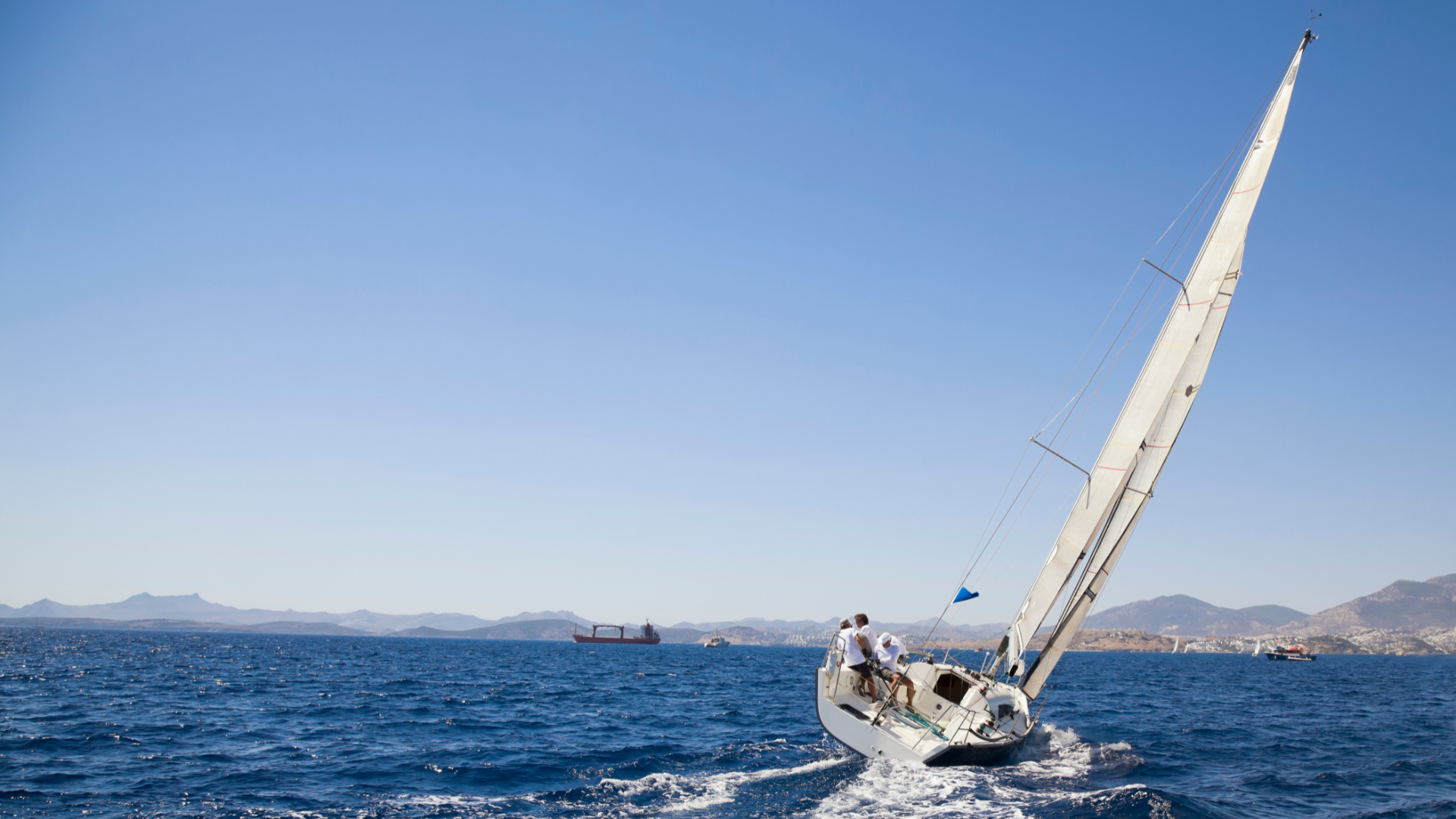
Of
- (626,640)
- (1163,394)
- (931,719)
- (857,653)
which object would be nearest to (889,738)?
(931,719)

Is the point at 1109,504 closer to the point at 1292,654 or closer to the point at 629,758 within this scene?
the point at 629,758

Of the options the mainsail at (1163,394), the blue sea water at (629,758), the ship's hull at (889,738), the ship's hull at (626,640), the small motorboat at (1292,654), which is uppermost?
the mainsail at (1163,394)

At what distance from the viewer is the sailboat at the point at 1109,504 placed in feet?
54.4

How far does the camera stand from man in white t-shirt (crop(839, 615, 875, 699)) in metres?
16.5

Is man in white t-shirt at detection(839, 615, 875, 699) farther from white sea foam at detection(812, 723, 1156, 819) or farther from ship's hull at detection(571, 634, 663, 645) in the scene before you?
ship's hull at detection(571, 634, 663, 645)

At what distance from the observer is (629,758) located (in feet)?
55.1

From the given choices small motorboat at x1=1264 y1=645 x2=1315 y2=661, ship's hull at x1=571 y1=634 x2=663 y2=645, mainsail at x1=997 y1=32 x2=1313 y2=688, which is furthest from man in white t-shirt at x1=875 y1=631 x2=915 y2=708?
ship's hull at x1=571 y1=634 x2=663 y2=645

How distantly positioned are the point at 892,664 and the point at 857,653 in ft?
3.02

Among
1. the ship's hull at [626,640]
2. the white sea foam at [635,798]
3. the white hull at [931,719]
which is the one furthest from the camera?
the ship's hull at [626,640]

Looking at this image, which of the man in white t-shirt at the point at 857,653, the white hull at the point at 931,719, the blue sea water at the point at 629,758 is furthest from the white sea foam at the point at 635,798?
the man in white t-shirt at the point at 857,653

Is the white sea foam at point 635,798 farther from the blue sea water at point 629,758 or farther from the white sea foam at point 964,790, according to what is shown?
the white sea foam at point 964,790

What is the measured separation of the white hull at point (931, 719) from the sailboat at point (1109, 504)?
0.13 feet

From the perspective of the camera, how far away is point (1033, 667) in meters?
18.5

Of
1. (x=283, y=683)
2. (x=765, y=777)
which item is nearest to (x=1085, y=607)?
(x=765, y=777)
